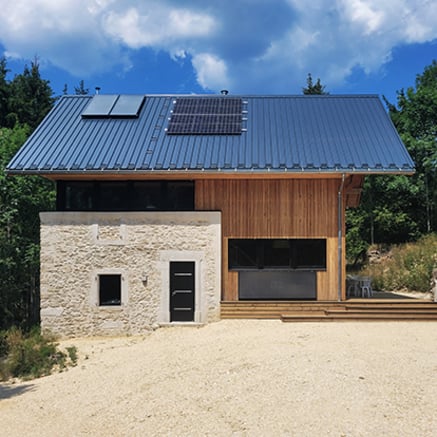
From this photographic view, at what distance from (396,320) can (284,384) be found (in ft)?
20.3

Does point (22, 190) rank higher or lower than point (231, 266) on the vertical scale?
higher

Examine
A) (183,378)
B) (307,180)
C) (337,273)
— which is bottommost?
(183,378)

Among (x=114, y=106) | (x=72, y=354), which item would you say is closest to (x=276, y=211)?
(x=72, y=354)

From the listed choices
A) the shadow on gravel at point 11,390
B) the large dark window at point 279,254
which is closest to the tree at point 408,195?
the large dark window at point 279,254

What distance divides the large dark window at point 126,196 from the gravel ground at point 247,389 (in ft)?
14.1

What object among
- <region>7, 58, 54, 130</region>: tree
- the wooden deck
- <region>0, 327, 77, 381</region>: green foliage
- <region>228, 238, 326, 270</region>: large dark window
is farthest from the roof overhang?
<region>7, 58, 54, 130</region>: tree

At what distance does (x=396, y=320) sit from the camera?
11.3 m

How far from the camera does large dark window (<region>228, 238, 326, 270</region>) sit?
40.1ft

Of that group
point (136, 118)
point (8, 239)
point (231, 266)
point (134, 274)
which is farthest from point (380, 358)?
point (8, 239)

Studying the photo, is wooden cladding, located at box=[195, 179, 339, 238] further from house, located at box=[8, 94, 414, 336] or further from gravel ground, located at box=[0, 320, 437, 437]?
gravel ground, located at box=[0, 320, 437, 437]

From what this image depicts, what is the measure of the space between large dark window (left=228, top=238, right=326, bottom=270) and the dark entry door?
1.35 meters

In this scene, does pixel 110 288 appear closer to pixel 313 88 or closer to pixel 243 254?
pixel 243 254

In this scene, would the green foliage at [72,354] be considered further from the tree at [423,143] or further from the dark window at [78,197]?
the tree at [423,143]

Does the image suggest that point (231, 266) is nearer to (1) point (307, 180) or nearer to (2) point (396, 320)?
(1) point (307, 180)
